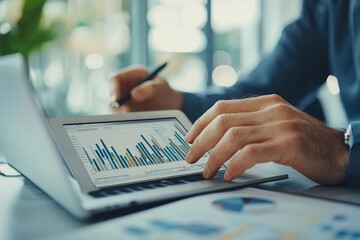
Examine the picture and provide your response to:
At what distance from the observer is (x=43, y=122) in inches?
15.9

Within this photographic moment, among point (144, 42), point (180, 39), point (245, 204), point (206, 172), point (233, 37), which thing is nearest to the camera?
point (245, 204)

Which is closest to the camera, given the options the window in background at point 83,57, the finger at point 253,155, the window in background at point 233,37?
the finger at point 253,155

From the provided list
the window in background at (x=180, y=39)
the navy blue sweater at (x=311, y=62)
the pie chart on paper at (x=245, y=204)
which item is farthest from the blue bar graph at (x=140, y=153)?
the window in background at (x=180, y=39)

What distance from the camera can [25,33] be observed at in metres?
1.89

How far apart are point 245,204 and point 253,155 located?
0.27ft

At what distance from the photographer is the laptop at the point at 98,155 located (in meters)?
0.42

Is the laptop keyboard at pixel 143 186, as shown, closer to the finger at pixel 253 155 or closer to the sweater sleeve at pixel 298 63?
the finger at pixel 253 155

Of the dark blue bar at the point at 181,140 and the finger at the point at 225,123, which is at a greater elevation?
the finger at the point at 225,123

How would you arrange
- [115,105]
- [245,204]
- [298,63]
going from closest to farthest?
[245,204]
[115,105]
[298,63]

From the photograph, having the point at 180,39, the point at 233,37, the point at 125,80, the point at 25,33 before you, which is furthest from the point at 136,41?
the point at 125,80

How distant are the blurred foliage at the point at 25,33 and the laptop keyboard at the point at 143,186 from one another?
57.5 inches

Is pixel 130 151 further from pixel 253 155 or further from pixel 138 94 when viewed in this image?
pixel 138 94

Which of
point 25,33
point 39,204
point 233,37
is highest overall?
point 25,33

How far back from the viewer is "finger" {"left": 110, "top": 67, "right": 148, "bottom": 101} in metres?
0.98
